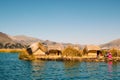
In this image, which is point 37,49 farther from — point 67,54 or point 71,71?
point 71,71

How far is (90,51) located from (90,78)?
41.6 m

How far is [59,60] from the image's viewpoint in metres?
71.6

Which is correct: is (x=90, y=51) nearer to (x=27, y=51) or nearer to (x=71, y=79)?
(x=27, y=51)

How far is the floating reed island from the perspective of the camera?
2825 inches

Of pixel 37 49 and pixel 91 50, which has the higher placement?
pixel 37 49

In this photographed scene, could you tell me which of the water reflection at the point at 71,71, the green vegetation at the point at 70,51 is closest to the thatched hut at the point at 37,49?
the green vegetation at the point at 70,51

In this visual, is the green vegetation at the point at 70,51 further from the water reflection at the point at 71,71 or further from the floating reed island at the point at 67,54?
the water reflection at the point at 71,71

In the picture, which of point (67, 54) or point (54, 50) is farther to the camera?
point (54, 50)

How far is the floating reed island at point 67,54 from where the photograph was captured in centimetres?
7175

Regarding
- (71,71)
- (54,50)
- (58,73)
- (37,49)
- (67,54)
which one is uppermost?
(37,49)

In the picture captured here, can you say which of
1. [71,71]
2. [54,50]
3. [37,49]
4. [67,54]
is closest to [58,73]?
[71,71]

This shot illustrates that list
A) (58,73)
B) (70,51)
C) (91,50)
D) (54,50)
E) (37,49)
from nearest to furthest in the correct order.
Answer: (58,73) < (70,51) < (91,50) < (37,49) < (54,50)

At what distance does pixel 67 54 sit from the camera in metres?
75.5

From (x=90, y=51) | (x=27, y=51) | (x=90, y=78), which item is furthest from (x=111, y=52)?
(x=90, y=78)
